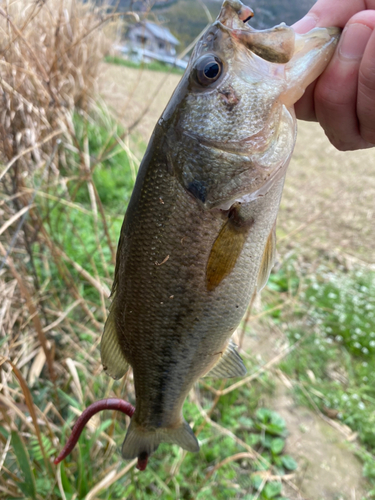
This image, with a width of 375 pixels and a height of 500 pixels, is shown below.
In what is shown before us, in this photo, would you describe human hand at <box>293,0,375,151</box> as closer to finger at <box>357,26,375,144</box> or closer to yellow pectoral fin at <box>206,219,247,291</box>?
finger at <box>357,26,375,144</box>

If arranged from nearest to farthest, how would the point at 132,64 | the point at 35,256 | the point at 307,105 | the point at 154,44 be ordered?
the point at 307,105, the point at 35,256, the point at 154,44, the point at 132,64

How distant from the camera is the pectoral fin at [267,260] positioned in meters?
1.24

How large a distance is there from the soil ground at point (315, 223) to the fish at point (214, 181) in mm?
1321

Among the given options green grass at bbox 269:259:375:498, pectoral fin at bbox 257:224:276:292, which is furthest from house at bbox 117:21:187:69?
green grass at bbox 269:259:375:498

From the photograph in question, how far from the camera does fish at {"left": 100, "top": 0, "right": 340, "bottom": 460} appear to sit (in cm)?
108

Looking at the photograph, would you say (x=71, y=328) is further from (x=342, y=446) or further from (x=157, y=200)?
(x=342, y=446)

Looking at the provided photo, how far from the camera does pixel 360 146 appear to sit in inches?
57.1

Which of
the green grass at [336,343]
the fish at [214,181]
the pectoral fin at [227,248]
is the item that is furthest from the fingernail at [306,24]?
the green grass at [336,343]

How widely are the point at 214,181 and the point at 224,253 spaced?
0.74 ft

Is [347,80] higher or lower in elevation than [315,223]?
higher

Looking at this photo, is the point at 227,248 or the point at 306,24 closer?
the point at 227,248

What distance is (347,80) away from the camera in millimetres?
1151

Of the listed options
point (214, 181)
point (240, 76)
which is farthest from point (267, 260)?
point (240, 76)

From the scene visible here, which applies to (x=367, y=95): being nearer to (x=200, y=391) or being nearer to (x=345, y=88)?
(x=345, y=88)
